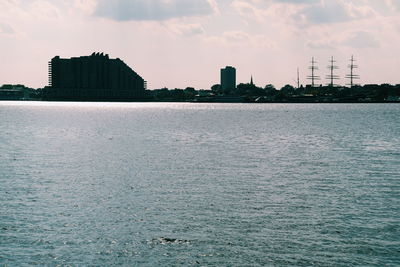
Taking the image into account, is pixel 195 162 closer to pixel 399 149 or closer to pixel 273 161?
pixel 273 161

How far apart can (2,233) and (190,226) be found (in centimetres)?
1185

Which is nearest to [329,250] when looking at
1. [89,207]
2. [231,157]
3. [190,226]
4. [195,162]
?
[190,226]

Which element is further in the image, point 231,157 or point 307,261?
point 231,157

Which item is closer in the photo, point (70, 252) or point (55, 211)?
A: point (70, 252)

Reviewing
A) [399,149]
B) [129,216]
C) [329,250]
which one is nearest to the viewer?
[329,250]

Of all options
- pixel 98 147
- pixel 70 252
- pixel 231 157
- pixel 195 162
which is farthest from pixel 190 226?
pixel 98 147

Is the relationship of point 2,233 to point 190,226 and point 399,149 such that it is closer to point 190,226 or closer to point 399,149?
point 190,226

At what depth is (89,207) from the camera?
41.2 meters

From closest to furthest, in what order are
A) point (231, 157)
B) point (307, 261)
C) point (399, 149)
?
1. point (307, 261)
2. point (231, 157)
3. point (399, 149)

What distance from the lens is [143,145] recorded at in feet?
320

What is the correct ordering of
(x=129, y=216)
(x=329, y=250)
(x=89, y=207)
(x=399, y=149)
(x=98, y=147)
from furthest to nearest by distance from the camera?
(x=98, y=147)
(x=399, y=149)
(x=89, y=207)
(x=129, y=216)
(x=329, y=250)

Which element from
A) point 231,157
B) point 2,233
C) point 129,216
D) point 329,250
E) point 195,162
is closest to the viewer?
point 329,250

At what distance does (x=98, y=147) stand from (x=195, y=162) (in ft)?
99.2

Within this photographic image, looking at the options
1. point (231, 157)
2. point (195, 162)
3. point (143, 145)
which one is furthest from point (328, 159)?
point (143, 145)
